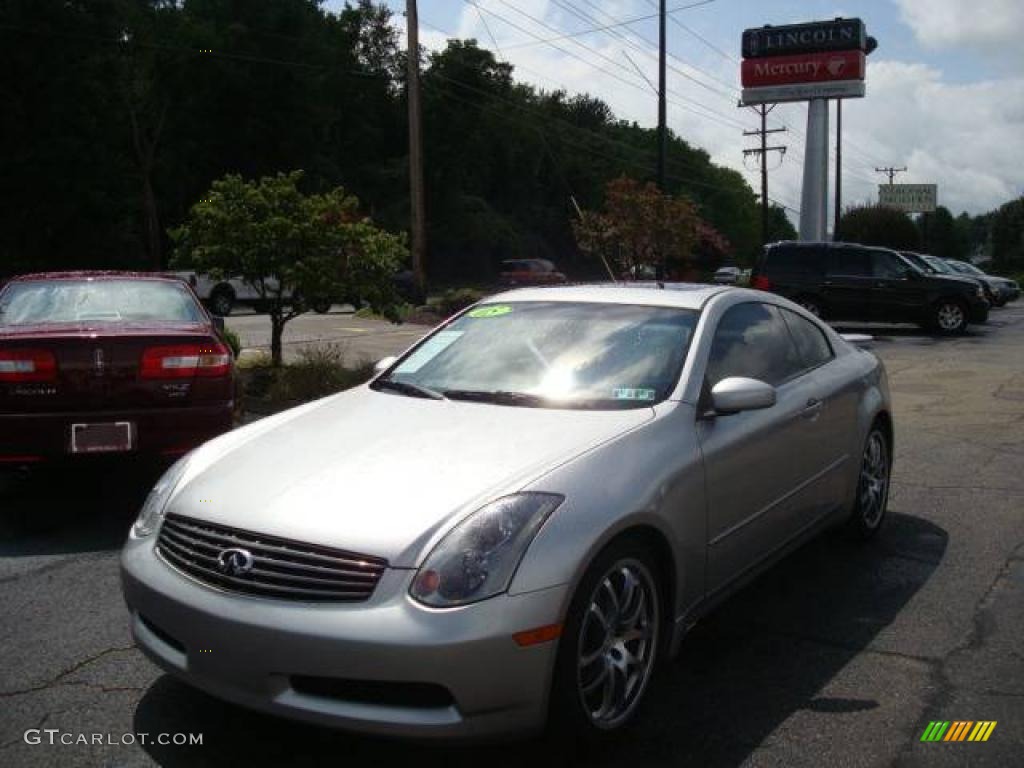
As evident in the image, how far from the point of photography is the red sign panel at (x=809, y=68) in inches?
1523

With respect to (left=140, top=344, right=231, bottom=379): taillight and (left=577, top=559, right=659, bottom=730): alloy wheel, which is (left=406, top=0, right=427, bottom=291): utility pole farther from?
(left=577, top=559, right=659, bottom=730): alloy wheel

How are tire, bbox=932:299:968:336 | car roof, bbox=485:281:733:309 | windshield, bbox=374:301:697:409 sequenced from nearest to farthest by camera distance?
windshield, bbox=374:301:697:409
car roof, bbox=485:281:733:309
tire, bbox=932:299:968:336

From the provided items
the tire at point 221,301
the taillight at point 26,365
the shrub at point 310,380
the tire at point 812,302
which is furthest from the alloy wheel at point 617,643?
the tire at point 221,301

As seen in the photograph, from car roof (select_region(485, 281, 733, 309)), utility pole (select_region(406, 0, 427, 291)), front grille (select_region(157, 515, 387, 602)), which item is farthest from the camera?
utility pole (select_region(406, 0, 427, 291))

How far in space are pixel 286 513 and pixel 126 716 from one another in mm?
1011

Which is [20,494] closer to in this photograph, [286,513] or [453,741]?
[286,513]

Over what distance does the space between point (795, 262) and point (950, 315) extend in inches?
132

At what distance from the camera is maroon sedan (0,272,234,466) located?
5.73 m

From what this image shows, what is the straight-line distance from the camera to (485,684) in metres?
2.77

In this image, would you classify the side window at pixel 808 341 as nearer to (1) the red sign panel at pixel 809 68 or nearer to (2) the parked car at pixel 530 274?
(2) the parked car at pixel 530 274

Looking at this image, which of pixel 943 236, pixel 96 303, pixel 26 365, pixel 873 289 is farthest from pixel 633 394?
pixel 943 236

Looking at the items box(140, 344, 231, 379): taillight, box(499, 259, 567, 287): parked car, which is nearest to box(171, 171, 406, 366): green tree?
box(140, 344, 231, 379): taillight

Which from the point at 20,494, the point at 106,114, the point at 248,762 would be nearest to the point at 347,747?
the point at 248,762

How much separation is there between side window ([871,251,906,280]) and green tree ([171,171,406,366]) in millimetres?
12498
